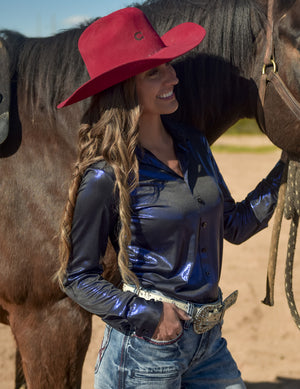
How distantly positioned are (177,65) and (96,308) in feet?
3.27

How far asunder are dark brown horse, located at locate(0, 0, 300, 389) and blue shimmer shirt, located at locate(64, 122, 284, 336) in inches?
14.0

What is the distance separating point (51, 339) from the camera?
6.40 feet

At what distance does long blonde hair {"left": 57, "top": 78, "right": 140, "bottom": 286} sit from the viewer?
154cm

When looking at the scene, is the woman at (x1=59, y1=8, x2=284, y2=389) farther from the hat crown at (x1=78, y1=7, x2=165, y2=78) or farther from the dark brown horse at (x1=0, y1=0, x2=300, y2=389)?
the dark brown horse at (x1=0, y1=0, x2=300, y2=389)

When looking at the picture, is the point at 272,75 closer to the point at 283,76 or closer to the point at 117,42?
the point at 283,76

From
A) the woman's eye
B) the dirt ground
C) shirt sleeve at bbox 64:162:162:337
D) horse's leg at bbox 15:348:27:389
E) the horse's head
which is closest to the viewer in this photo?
shirt sleeve at bbox 64:162:162:337

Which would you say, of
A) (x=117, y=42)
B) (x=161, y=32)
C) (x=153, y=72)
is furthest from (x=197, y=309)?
(x=161, y=32)

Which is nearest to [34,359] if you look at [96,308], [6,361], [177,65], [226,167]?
[96,308]

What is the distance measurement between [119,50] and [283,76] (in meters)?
0.64

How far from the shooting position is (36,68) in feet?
6.81

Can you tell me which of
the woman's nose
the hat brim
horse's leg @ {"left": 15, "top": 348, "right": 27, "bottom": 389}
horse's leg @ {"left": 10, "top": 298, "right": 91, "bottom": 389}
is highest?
the hat brim

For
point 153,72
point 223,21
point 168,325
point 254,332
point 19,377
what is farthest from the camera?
point 254,332

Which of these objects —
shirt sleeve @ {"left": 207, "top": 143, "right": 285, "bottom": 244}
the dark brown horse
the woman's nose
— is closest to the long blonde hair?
the woman's nose

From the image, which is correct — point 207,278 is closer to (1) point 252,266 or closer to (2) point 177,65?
(2) point 177,65
